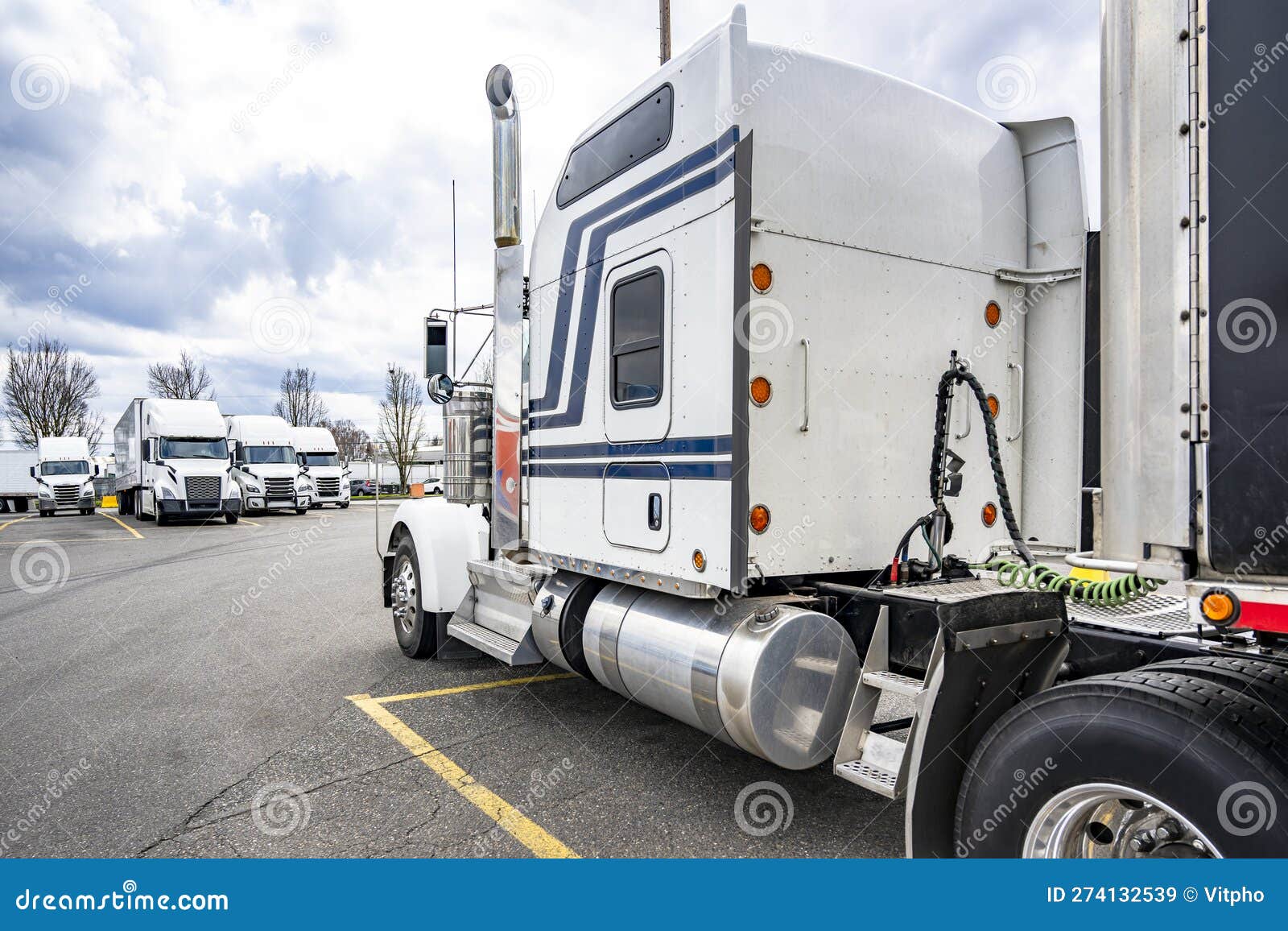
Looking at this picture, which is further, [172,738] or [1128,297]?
[172,738]

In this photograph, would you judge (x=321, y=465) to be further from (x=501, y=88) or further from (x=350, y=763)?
(x=350, y=763)

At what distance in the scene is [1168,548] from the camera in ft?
7.00

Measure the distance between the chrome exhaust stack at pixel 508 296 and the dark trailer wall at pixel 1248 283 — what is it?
411cm

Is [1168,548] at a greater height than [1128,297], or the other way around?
[1128,297]

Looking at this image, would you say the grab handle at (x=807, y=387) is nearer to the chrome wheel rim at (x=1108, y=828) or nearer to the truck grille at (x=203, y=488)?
the chrome wheel rim at (x=1108, y=828)

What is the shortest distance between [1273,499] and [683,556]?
7.78 ft

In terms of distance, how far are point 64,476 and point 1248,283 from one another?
36.5 m

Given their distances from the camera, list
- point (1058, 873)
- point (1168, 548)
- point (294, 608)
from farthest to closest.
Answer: point (294, 608) < point (1058, 873) < point (1168, 548)

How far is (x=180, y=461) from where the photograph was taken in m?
24.0

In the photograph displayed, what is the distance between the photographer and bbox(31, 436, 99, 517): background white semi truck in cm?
3048

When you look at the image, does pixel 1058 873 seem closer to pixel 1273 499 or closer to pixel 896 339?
pixel 1273 499

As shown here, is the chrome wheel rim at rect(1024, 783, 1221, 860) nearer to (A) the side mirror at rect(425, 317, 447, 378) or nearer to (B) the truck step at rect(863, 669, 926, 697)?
(B) the truck step at rect(863, 669, 926, 697)

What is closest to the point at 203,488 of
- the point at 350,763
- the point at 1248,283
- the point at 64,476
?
the point at 64,476

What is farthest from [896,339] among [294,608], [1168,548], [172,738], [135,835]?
[294,608]
